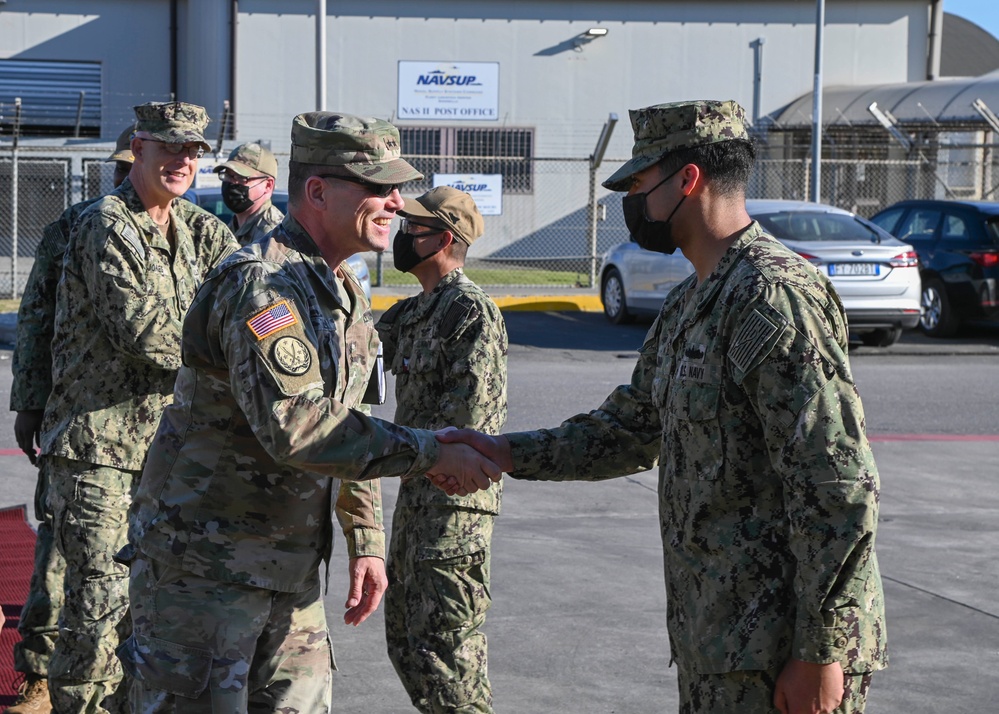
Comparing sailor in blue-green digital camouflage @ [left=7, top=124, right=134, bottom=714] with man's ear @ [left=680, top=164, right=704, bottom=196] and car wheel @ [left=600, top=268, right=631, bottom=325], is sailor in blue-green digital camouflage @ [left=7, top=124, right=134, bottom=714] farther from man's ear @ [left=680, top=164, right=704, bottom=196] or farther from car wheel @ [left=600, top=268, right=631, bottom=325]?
car wheel @ [left=600, top=268, right=631, bottom=325]

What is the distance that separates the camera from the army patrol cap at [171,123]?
14.9ft

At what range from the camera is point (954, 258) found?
1587 centimetres

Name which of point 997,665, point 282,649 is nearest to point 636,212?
point 282,649

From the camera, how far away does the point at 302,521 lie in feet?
10.7

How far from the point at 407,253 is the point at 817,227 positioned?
35.8ft

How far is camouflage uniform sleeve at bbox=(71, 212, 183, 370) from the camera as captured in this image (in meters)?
4.29

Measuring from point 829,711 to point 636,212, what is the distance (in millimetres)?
1234

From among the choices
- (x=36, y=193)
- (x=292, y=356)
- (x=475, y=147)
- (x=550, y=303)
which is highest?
(x=475, y=147)

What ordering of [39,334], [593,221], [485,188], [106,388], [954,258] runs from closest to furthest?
[106,388], [39,334], [954,258], [593,221], [485,188]

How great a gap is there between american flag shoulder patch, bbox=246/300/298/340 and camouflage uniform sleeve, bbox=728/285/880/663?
103 centimetres

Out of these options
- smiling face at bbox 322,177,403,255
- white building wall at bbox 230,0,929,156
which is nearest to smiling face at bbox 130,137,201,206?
smiling face at bbox 322,177,403,255

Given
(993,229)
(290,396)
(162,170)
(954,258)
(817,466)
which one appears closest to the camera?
(817,466)

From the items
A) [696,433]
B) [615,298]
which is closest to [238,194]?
[696,433]

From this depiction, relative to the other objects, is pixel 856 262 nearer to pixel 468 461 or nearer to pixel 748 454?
pixel 468 461
